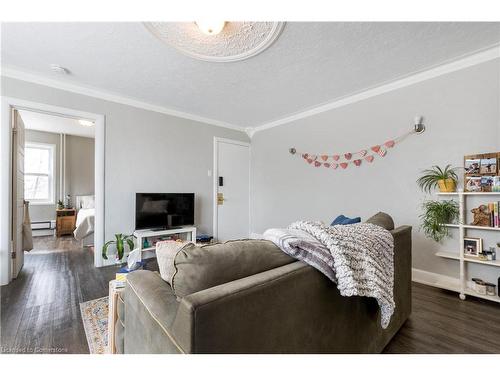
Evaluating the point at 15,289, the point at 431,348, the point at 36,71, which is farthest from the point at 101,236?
the point at 431,348

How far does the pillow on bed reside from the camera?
17.8ft

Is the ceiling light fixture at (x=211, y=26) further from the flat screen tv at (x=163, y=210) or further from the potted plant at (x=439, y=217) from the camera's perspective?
the potted plant at (x=439, y=217)

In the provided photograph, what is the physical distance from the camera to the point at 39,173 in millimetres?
5434

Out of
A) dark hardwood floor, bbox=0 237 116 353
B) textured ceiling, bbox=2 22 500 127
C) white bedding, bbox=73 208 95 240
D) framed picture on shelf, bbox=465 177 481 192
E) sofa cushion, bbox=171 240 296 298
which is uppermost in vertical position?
textured ceiling, bbox=2 22 500 127

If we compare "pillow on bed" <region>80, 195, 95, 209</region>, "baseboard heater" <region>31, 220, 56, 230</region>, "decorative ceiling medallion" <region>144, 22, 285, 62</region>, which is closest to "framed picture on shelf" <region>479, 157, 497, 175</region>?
"decorative ceiling medallion" <region>144, 22, 285, 62</region>

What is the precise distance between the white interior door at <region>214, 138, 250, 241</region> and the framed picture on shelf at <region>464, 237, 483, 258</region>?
3.36m

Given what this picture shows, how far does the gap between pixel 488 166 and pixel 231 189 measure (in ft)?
11.7

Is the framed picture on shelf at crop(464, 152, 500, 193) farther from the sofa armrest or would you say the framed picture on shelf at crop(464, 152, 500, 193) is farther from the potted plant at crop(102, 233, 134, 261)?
the potted plant at crop(102, 233, 134, 261)

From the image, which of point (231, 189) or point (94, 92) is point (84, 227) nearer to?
point (94, 92)

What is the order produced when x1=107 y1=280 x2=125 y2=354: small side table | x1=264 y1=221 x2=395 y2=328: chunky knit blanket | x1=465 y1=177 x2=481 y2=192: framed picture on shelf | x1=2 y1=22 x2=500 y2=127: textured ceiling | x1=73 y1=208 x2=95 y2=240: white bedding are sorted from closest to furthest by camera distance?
x1=264 y1=221 x2=395 y2=328: chunky knit blanket
x1=107 y1=280 x2=125 y2=354: small side table
x1=2 y1=22 x2=500 y2=127: textured ceiling
x1=465 y1=177 x2=481 y2=192: framed picture on shelf
x1=73 y1=208 x2=95 y2=240: white bedding

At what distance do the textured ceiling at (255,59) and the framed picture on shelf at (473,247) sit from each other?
6.01ft

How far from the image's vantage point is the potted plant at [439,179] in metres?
2.33

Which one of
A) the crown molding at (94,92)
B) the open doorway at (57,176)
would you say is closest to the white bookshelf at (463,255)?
the crown molding at (94,92)
